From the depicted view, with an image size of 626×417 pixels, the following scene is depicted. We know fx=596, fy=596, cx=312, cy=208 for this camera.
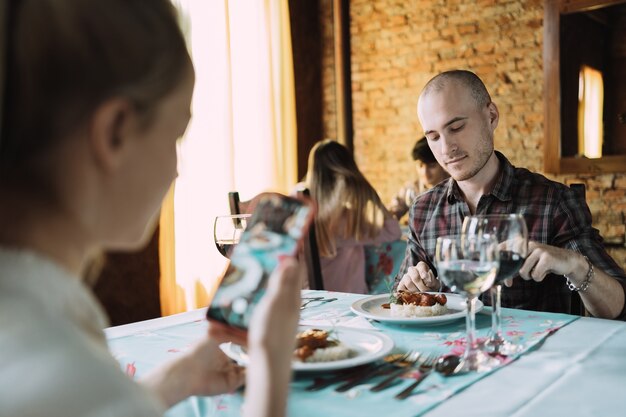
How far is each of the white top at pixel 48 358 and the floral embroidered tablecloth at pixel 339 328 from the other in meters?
0.42

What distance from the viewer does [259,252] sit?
2.30ft

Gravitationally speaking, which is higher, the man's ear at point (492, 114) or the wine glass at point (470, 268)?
the man's ear at point (492, 114)

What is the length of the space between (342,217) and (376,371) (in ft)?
6.10

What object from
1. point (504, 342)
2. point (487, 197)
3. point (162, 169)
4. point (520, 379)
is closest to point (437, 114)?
point (487, 197)

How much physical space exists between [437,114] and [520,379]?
1.17m

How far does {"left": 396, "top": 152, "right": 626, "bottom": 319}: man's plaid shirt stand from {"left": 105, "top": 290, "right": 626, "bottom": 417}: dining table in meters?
0.42

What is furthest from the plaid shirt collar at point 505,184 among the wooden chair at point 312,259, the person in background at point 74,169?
the person in background at point 74,169

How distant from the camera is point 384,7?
5449 mm

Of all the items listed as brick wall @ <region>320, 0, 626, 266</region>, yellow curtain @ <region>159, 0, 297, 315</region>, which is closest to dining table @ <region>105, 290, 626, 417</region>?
yellow curtain @ <region>159, 0, 297, 315</region>

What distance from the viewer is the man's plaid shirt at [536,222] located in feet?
5.69

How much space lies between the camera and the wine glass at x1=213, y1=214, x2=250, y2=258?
50.3 inches

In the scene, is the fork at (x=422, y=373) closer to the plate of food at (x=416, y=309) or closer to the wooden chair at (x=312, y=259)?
the plate of food at (x=416, y=309)

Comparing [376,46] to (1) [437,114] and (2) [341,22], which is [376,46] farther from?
(1) [437,114]

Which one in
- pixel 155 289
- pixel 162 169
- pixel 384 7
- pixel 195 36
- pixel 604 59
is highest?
pixel 384 7
